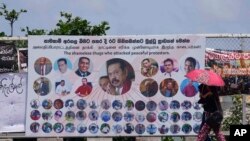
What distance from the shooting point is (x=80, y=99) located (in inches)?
548

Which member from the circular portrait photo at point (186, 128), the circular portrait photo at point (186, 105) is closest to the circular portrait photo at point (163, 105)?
the circular portrait photo at point (186, 105)

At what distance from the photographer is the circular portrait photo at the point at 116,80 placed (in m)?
13.9

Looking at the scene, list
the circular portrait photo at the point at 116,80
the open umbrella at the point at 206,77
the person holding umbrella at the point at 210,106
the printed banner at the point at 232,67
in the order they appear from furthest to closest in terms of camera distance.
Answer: the circular portrait photo at the point at 116,80 < the printed banner at the point at 232,67 < the person holding umbrella at the point at 210,106 < the open umbrella at the point at 206,77

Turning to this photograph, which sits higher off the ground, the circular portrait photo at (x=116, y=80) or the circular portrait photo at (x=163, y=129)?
the circular portrait photo at (x=116, y=80)

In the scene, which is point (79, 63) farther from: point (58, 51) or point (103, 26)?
point (103, 26)

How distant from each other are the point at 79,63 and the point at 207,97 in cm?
246

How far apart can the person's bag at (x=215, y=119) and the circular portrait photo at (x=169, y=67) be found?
1.26 metres

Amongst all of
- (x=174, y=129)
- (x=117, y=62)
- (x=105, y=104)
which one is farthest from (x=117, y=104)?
(x=174, y=129)

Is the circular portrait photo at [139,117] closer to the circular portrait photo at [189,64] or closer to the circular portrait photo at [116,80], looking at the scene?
Answer: the circular portrait photo at [116,80]

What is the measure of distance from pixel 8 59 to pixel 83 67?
1.37 meters

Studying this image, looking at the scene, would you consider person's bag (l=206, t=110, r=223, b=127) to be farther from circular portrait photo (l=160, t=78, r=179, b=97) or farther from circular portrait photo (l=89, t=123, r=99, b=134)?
circular portrait photo (l=89, t=123, r=99, b=134)

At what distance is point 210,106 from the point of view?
43.0ft

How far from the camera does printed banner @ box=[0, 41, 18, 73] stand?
13.9 m

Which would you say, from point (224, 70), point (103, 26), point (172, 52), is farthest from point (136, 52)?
point (103, 26)
